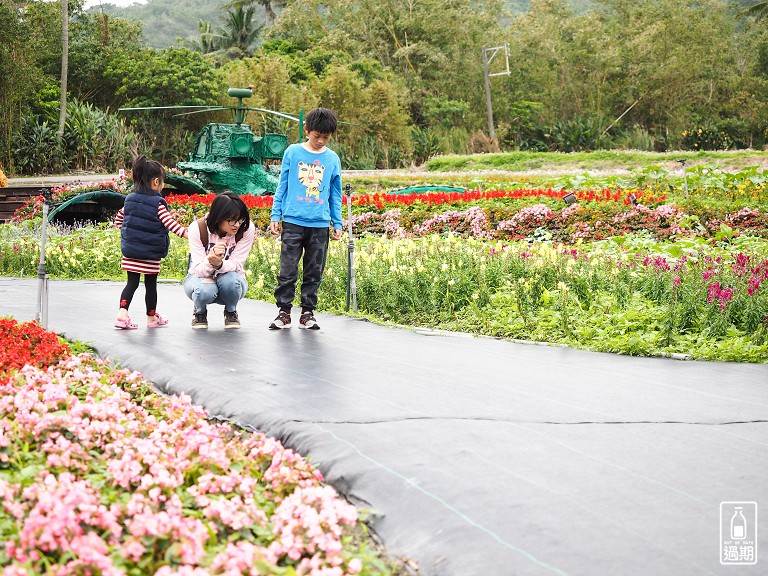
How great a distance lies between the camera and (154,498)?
3043 millimetres

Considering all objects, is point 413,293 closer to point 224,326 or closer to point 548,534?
point 224,326

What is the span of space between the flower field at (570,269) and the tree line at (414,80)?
20.5 metres

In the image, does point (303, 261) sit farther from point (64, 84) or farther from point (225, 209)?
point (64, 84)

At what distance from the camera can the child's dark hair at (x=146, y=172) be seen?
6.87 metres

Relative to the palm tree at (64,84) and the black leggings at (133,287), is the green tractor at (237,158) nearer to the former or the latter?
the palm tree at (64,84)

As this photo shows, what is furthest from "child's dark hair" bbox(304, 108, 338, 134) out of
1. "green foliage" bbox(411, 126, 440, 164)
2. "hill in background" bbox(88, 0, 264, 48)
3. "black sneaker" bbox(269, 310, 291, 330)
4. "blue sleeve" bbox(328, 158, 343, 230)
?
"hill in background" bbox(88, 0, 264, 48)

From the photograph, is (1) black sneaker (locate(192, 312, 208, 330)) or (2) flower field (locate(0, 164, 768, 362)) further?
(1) black sneaker (locate(192, 312, 208, 330))

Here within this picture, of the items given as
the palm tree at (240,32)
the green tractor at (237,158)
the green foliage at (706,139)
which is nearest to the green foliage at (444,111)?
the green foliage at (706,139)

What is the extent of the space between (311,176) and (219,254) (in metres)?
0.89

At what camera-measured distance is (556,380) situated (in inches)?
211

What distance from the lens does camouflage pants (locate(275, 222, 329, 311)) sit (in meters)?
7.18

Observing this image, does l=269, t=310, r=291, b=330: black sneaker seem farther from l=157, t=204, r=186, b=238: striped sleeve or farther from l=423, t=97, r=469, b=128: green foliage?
l=423, t=97, r=469, b=128: green foliage

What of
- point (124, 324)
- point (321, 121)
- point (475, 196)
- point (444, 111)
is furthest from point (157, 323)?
point (444, 111)

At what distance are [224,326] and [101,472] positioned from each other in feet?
13.1
